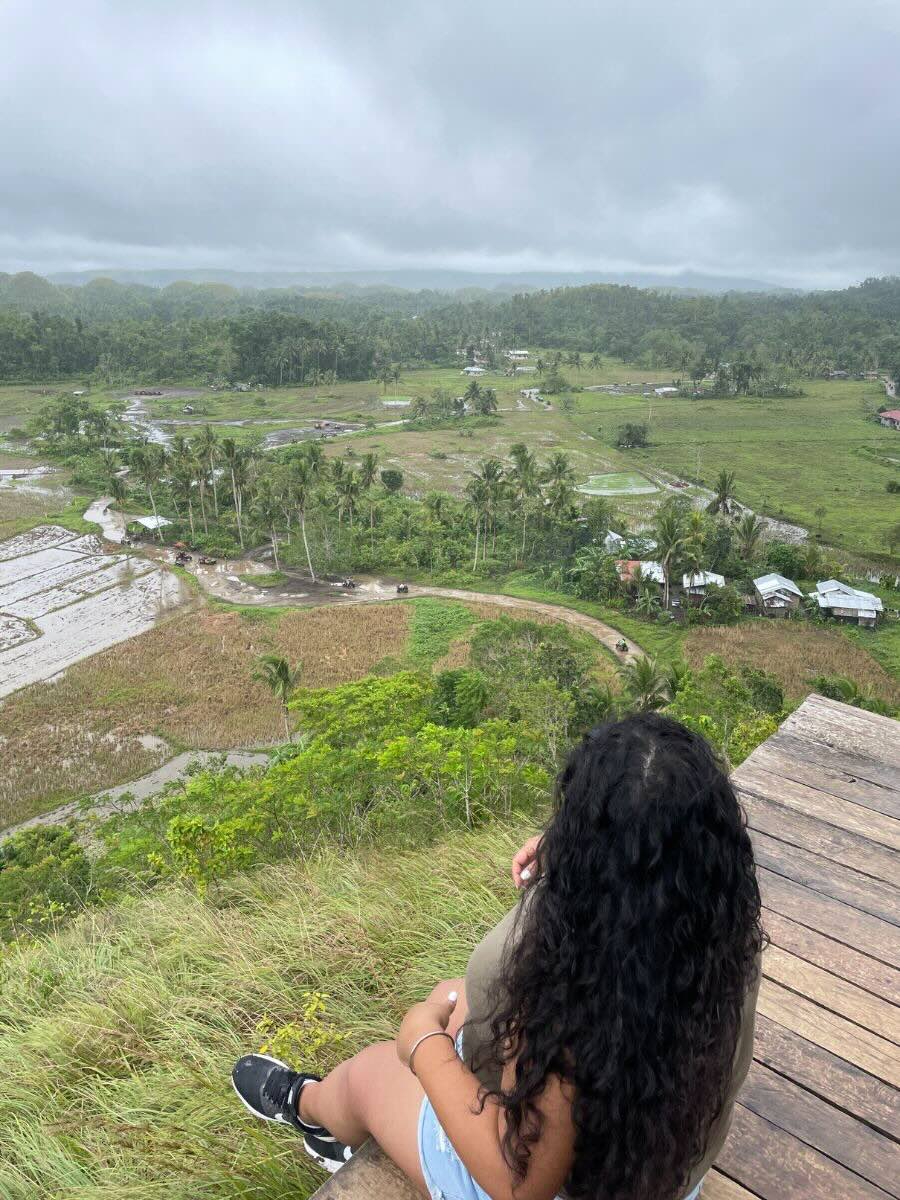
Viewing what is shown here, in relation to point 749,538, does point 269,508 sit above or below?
above

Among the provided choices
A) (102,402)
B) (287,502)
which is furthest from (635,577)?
(102,402)

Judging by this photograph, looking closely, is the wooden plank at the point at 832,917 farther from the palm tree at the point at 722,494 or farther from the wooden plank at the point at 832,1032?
the palm tree at the point at 722,494

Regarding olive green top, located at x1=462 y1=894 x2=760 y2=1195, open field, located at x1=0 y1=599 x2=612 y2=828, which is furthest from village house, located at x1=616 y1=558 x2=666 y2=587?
olive green top, located at x1=462 y1=894 x2=760 y2=1195

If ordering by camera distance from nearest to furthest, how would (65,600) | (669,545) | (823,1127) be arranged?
1. (823,1127)
2. (669,545)
3. (65,600)

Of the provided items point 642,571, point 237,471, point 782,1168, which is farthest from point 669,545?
point 782,1168

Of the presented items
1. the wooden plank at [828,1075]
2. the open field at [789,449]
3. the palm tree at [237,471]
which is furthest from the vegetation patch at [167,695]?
the open field at [789,449]

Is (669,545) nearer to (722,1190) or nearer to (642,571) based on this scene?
(642,571)

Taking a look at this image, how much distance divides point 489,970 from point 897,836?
198cm

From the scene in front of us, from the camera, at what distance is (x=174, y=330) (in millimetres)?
77750

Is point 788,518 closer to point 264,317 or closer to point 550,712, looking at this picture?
point 550,712

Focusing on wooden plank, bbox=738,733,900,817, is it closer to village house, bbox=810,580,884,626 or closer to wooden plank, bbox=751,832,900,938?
wooden plank, bbox=751,832,900,938

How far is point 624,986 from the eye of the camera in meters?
1.01

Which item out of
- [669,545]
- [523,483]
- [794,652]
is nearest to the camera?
[794,652]

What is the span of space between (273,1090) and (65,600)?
24954 mm
